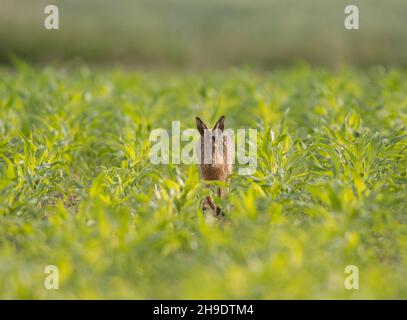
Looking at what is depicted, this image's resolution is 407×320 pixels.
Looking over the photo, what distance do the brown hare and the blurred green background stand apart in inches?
504

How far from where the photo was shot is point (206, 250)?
4816mm

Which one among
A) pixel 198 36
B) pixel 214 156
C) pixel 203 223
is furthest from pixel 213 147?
pixel 198 36

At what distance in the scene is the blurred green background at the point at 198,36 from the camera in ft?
60.6

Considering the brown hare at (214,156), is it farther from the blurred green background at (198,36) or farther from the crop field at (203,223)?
the blurred green background at (198,36)

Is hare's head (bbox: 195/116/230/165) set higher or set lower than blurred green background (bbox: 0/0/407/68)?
lower

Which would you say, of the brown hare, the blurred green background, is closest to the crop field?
the brown hare

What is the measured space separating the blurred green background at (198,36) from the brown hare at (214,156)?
1281cm

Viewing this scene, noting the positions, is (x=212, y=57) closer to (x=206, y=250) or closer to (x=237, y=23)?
(x=237, y=23)

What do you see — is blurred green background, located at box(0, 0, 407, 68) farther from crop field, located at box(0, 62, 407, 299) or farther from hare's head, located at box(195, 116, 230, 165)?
hare's head, located at box(195, 116, 230, 165)

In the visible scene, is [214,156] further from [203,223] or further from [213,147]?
[203,223]

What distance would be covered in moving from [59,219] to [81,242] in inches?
15.4

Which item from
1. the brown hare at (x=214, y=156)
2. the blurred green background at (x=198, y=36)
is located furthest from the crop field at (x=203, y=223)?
the blurred green background at (x=198, y=36)

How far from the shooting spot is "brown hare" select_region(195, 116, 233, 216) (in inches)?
232

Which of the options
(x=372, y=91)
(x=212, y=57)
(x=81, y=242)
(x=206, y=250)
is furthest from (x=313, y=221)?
(x=212, y=57)
